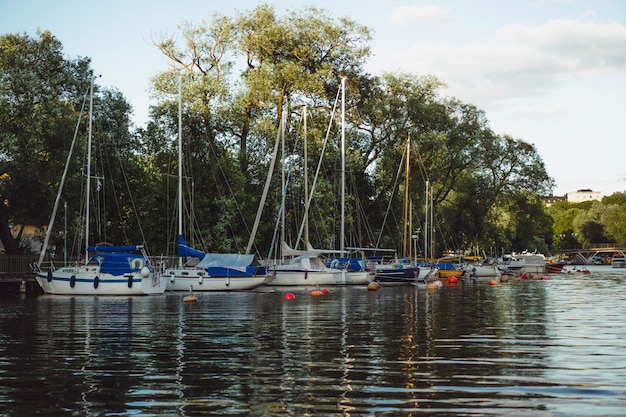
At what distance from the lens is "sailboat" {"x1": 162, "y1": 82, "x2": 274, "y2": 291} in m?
56.6

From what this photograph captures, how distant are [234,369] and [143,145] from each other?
2237 inches

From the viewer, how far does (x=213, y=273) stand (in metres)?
56.9

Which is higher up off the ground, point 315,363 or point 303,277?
point 303,277

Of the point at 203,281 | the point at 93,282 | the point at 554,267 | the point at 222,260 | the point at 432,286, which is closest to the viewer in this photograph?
the point at 93,282

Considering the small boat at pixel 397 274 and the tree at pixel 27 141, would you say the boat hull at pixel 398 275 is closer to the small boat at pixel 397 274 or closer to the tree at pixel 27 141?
the small boat at pixel 397 274

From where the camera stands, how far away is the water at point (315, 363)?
45.6 feet

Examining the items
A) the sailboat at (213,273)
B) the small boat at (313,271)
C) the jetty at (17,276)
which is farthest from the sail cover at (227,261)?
the jetty at (17,276)

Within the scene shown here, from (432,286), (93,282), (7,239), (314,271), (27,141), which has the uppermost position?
(27,141)

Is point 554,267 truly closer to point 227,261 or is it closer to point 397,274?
point 397,274

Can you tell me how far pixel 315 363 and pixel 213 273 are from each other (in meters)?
38.4

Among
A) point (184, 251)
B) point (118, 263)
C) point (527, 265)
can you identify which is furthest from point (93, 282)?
point (527, 265)

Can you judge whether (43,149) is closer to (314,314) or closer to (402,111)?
(314,314)

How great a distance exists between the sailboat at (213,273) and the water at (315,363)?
65.2 feet

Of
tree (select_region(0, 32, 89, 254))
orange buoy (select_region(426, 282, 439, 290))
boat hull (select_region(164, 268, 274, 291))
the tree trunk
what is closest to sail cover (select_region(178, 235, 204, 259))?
boat hull (select_region(164, 268, 274, 291))
